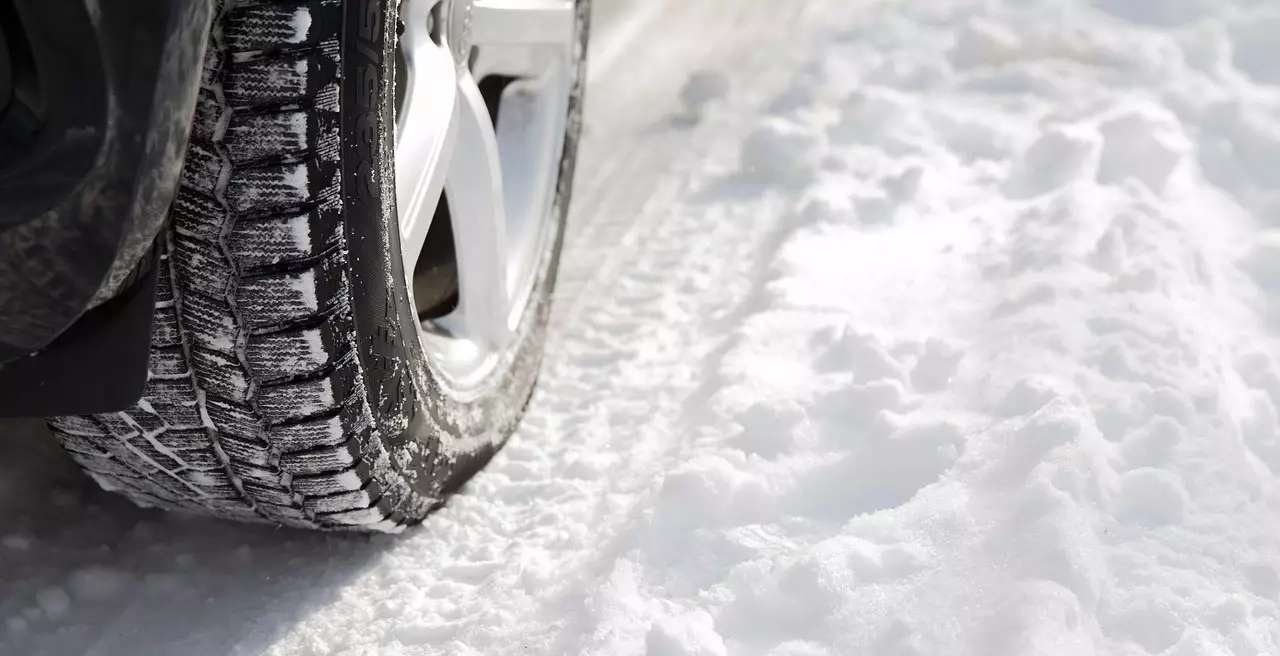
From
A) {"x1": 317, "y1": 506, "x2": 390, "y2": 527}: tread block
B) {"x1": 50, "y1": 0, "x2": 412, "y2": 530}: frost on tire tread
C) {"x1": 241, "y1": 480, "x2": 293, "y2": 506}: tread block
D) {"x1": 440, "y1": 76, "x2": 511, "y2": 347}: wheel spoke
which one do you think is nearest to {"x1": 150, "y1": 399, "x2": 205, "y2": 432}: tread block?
{"x1": 50, "y1": 0, "x2": 412, "y2": 530}: frost on tire tread

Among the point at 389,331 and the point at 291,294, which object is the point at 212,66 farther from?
the point at 389,331

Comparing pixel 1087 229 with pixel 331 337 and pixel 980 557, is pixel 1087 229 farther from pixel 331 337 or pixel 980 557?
pixel 331 337

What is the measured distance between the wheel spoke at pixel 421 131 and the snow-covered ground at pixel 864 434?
421 mm

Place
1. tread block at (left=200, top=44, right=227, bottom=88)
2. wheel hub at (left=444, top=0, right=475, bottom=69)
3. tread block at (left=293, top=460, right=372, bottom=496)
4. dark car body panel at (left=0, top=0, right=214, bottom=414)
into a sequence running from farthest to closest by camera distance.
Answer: wheel hub at (left=444, top=0, right=475, bottom=69)
tread block at (left=293, top=460, right=372, bottom=496)
tread block at (left=200, top=44, right=227, bottom=88)
dark car body panel at (left=0, top=0, right=214, bottom=414)

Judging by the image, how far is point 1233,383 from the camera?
4.50 feet

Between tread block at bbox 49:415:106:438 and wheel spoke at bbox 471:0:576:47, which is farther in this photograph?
wheel spoke at bbox 471:0:576:47

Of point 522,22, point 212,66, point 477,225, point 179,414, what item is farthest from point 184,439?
point 522,22

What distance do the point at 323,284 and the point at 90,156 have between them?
259mm

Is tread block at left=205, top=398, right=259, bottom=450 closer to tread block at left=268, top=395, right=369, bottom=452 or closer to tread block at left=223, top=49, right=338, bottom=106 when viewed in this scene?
tread block at left=268, top=395, right=369, bottom=452

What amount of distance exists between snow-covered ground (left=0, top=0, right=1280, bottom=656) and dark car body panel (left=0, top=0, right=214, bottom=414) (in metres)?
0.57

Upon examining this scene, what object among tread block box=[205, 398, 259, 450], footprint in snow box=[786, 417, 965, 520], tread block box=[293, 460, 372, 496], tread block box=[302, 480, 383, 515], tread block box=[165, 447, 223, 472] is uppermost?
tread block box=[205, 398, 259, 450]

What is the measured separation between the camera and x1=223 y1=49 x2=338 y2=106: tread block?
80 cm

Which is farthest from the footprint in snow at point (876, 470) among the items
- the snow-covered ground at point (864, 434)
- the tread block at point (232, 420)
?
the tread block at point (232, 420)

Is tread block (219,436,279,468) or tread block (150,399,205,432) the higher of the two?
tread block (150,399,205,432)
